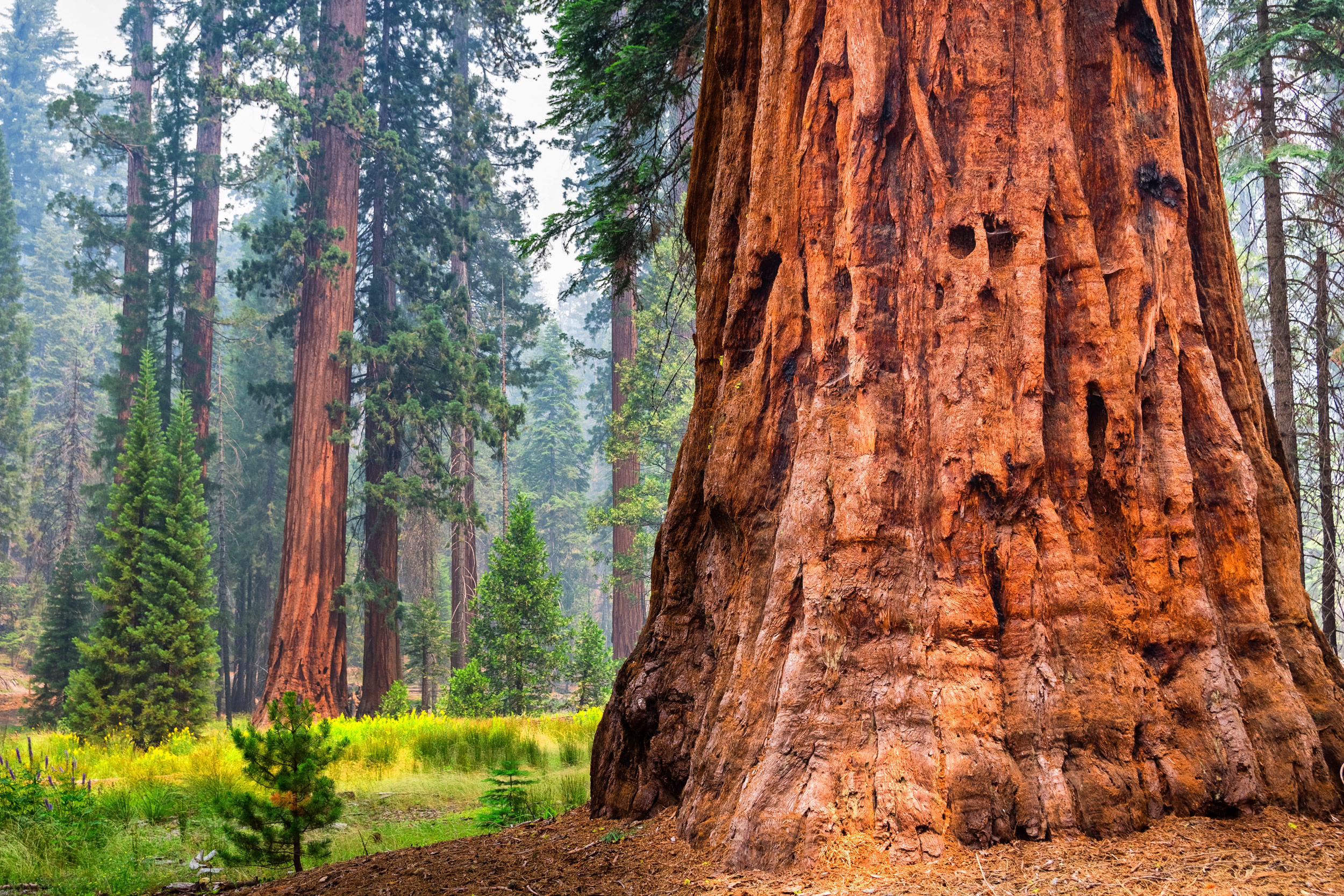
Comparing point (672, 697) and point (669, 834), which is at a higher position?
point (672, 697)

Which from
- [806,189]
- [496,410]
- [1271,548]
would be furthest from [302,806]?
[496,410]

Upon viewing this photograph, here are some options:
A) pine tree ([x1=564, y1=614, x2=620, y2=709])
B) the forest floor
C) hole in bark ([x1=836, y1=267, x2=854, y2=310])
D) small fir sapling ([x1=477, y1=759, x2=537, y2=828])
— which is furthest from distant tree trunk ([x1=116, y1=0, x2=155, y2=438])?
hole in bark ([x1=836, y1=267, x2=854, y2=310])

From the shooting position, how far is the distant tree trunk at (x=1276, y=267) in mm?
11438

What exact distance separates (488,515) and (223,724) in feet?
74.8

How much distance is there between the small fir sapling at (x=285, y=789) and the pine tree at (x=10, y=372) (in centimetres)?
2884

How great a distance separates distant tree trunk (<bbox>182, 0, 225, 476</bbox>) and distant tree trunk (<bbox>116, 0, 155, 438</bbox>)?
115 centimetres

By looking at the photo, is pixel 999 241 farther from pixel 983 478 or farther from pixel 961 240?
pixel 983 478

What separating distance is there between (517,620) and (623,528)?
31.3 ft

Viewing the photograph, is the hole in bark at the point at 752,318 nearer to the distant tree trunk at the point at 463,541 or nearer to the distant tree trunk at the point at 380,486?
the distant tree trunk at the point at 380,486

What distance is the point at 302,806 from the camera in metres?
4.89

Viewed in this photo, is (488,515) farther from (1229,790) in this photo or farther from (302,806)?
(1229,790)

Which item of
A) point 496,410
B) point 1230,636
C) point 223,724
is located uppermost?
point 496,410

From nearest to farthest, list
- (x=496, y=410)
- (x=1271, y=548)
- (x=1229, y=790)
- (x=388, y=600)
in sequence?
(x=1229, y=790) → (x=1271, y=548) → (x=388, y=600) → (x=496, y=410)

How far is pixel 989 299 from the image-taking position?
371 centimetres
